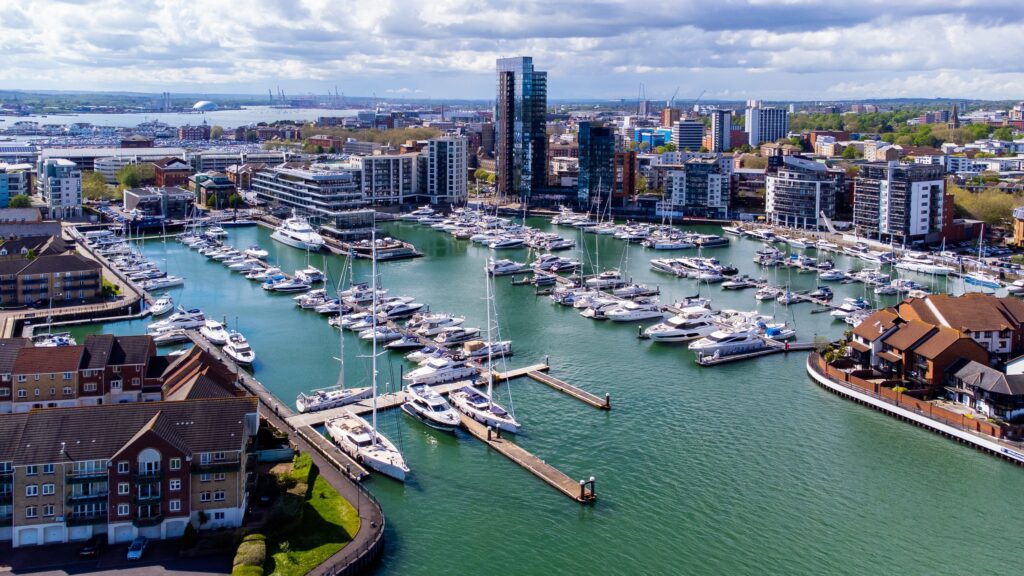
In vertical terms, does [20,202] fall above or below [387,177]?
below

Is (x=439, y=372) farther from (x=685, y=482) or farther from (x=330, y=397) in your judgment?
(x=685, y=482)

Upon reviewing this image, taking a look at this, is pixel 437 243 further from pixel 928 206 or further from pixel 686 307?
pixel 928 206

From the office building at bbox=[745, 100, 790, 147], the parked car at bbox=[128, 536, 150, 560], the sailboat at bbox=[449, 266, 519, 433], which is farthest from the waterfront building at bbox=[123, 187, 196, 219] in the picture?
the office building at bbox=[745, 100, 790, 147]

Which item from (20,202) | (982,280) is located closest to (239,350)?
(982,280)

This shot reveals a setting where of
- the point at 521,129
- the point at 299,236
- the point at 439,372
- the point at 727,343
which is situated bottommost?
the point at 439,372

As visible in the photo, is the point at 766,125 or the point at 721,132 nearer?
the point at 721,132

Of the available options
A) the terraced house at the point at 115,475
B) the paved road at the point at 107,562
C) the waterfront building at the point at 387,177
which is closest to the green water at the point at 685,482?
the paved road at the point at 107,562

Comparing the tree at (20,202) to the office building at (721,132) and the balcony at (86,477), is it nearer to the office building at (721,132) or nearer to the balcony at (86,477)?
the balcony at (86,477)
